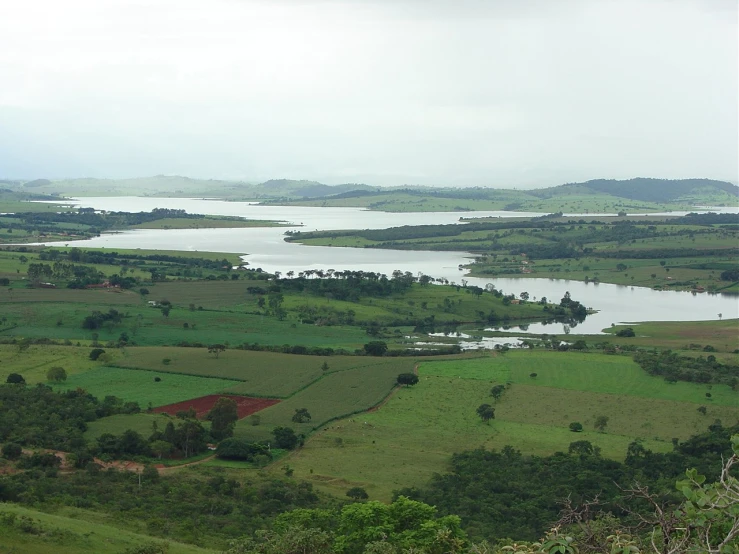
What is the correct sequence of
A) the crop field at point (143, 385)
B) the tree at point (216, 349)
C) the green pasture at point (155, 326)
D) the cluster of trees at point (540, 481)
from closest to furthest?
the cluster of trees at point (540, 481) → the crop field at point (143, 385) → the tree at point (216, 349) → the green pasture at point (155, 326)

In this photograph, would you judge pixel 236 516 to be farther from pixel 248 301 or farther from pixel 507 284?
pixel 507 284

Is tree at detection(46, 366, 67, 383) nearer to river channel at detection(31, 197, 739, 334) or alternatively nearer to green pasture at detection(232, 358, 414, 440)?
green pasture at detection(232, 358, 414, 440)

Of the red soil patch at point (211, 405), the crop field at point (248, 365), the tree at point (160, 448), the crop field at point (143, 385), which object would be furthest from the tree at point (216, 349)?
the tree at point (160, 448)

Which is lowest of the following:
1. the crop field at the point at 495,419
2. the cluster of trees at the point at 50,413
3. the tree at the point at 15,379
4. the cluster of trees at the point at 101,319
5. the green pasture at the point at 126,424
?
the crop field at the point at 495,419

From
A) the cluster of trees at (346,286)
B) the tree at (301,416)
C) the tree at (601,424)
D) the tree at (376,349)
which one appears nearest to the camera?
the tree at (601,424)

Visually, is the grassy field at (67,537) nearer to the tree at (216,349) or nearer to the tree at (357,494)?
the tree at (357,494)

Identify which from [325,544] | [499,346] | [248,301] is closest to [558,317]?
[499,346]
